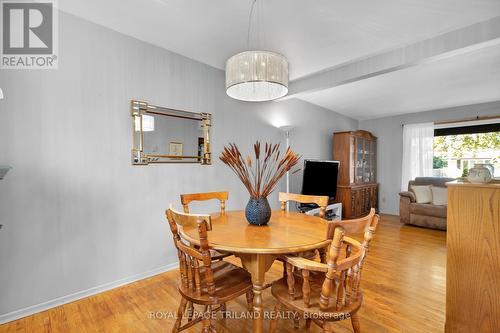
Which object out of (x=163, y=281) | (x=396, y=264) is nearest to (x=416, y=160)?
(x=396, y=264)

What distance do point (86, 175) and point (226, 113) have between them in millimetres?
1790

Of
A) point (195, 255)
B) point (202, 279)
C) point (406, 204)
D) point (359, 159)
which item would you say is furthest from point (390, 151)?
point (195, 255)

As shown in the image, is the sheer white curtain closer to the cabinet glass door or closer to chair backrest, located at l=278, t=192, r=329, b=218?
the cabinet glass door

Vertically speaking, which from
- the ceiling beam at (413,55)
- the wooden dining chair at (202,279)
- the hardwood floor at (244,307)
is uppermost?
the ceiling beam at (413,55)

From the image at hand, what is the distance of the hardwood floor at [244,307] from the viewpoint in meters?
1.73

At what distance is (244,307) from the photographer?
2.00 meters

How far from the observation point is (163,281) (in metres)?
2.44

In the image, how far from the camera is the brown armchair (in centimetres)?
432

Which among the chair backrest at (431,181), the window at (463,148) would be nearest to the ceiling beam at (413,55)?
the window at (463,148)

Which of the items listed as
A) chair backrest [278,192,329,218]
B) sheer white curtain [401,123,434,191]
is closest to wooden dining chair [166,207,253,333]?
chair backrest [278,192,329,218]

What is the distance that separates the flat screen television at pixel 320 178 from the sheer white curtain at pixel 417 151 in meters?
2.17

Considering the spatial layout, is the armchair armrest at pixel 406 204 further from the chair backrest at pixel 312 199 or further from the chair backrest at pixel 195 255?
the chair backrest at pixel 195 255

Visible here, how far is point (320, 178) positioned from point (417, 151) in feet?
9.13

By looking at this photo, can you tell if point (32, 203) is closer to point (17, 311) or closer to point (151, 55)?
point (17, 311)
